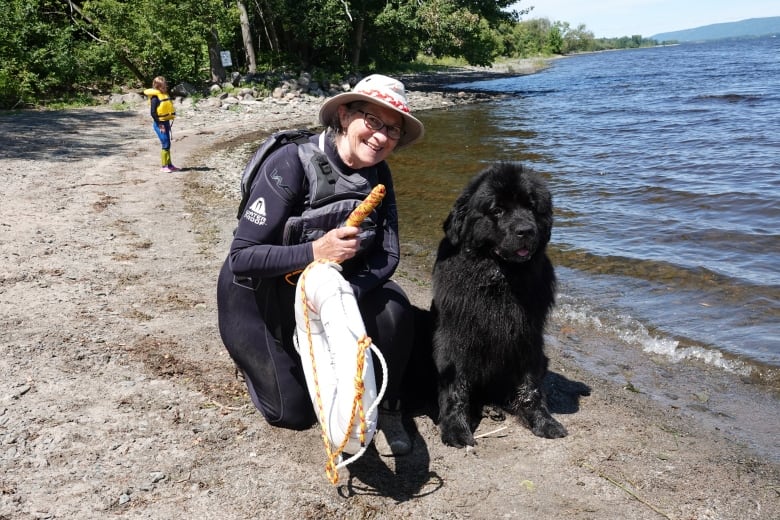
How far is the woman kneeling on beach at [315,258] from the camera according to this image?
294 cm

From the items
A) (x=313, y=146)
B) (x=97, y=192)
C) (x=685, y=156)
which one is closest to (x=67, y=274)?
(x=313, y=146)

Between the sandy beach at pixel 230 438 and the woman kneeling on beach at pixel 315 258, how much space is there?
0.89 feet

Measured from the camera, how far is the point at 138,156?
41.3 ft

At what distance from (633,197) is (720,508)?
7.57m

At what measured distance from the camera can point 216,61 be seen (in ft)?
78.8

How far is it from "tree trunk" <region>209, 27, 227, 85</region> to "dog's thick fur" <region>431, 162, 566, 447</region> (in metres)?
22.9

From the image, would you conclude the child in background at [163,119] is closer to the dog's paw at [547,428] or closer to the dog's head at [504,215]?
the dog's head at [504,215]

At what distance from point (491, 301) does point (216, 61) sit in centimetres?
2344

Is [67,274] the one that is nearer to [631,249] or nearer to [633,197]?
[631,249]

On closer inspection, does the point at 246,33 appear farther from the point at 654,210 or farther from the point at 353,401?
the point at 353,401

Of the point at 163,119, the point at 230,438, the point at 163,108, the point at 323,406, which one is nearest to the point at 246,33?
the point at 163,108

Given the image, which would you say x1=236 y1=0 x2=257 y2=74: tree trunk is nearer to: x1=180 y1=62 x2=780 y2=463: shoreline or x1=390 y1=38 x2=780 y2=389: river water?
x1=390 y1=38 x2=780 y2=389: river water

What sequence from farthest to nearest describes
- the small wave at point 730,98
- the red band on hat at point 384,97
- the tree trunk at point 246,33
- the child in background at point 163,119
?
the tree trunk at point 246,33 → the small wave at point 730,98 → the child in background at point 163,119 → the red band on hat at point 384,97

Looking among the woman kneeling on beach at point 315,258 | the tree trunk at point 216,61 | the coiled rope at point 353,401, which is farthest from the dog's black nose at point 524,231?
the tree trunk at point 216,61
